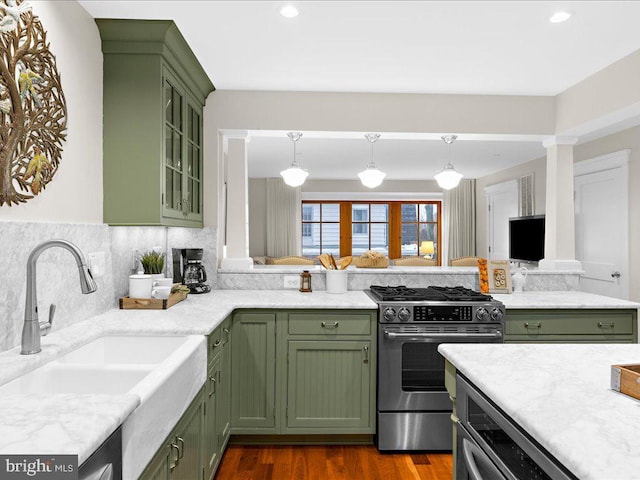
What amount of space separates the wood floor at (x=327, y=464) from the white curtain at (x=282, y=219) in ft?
20.2

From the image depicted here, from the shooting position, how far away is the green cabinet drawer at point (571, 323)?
2.79m

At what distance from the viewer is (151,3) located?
2.13 metres

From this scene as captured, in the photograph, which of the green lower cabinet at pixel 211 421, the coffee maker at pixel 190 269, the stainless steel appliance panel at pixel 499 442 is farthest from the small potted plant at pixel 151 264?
the stainless steel appliance panel at pixel 499 442

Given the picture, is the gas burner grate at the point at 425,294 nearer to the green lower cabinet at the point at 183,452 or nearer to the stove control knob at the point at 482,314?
the stove control knob at the point at 482,314

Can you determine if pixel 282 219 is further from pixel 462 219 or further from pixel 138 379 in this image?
pixel 138 379

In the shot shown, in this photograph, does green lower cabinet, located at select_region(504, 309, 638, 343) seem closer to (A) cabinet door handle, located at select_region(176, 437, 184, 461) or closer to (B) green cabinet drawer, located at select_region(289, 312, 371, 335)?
(B) green cabinet drawer, located at select_region(289, 312, 371, 335)

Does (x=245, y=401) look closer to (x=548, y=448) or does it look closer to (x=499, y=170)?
(x=548, y=448)

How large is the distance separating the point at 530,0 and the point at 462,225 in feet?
22.9

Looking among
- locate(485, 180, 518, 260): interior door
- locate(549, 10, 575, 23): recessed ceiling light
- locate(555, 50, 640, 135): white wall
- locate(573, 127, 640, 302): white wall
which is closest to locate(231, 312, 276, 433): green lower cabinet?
locate(549, 10, 575, 23): recessed ceiling light

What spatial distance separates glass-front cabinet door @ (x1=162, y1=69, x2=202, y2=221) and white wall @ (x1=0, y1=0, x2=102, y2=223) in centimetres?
34

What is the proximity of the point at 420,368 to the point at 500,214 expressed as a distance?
18.1 feet

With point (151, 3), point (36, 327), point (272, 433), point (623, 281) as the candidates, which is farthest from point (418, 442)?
point (623, 281)

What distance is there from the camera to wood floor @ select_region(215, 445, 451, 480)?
2.47 metres

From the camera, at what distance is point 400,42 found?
2496mm
